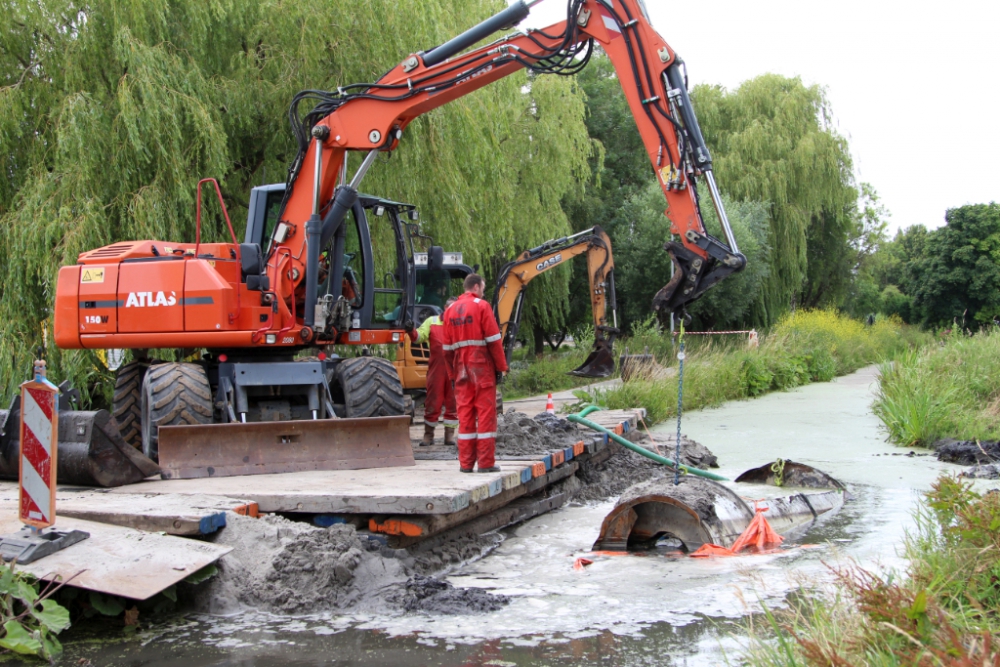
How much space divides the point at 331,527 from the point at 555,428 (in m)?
4.52

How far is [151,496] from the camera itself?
21.9 feet

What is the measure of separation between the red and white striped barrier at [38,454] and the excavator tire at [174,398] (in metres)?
2.74

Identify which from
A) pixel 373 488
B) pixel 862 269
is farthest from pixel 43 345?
pixel 862 269

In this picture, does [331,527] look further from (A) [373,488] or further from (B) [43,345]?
(B) [43,345]

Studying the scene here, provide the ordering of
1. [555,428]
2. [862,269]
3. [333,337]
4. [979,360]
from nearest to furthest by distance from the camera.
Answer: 1. [333,337]
2. [555,428]
3. [979,360]
4. [862,269]

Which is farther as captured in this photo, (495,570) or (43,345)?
(43,345)

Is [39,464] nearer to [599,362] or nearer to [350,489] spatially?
[350,489]

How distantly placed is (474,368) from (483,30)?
3282mm

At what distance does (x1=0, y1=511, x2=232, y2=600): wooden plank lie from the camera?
506 cm

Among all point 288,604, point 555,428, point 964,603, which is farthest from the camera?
point 555,428

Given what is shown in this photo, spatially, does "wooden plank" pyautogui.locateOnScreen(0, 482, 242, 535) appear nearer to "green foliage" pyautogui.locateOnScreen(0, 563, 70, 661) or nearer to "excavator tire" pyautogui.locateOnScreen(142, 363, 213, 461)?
"green foliage" pyautogui.locateOnScreen(0, 563, 70, 661)

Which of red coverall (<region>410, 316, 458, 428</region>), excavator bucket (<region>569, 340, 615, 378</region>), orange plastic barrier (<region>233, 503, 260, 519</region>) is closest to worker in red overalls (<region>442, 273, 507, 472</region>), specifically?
red coverall (<region>410, 316, 458, 428</region>)

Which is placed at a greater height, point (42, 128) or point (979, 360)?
point (42, 128)

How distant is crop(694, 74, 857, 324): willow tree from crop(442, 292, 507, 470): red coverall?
2174cm
